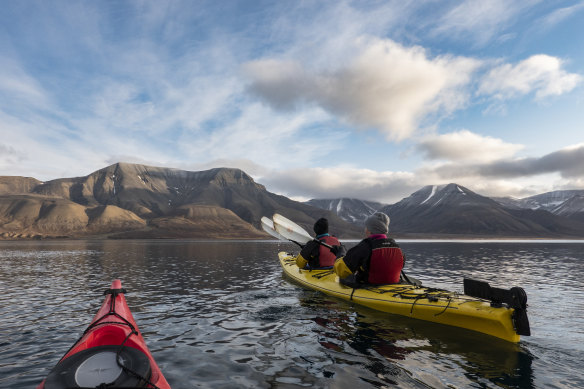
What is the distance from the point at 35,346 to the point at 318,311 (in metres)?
8.77

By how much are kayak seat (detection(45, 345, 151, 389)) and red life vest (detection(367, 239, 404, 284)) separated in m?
8.08

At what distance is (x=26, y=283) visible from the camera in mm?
18953

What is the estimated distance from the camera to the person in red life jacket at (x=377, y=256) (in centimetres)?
1078

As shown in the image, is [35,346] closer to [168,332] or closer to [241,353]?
[168,332]

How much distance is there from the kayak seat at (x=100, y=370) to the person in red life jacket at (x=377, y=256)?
24.6 ft

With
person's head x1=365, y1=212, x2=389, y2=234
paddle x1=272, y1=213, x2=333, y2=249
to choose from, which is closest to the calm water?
person's head x1=365, y1=212, x2=389, y2=234

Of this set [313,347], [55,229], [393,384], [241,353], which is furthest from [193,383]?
[55,229]

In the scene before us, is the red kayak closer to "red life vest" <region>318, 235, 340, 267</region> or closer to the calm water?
the calm water

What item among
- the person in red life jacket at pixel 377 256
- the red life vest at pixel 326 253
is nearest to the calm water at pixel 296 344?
the person in red life jacket at pixel 377 256

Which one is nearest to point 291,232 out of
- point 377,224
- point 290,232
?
point 290,232

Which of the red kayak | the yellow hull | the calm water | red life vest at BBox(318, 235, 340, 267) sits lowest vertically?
the calm water

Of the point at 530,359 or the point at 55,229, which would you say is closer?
the point at 530,359

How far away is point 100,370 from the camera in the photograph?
4.23 m

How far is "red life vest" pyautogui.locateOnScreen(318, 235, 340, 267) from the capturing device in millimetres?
16436
